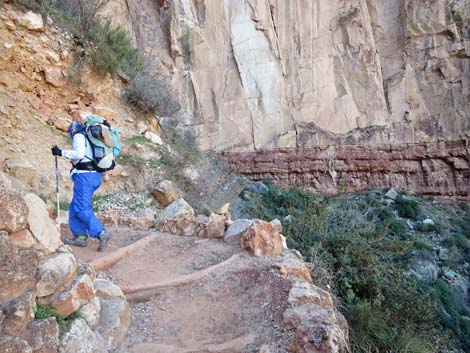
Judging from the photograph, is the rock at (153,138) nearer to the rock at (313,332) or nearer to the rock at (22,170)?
the rock at (22,170)

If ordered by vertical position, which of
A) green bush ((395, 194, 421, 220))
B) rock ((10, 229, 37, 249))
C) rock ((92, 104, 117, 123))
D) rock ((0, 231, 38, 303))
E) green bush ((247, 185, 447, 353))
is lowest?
green bush ((395, 194, 421, 220))

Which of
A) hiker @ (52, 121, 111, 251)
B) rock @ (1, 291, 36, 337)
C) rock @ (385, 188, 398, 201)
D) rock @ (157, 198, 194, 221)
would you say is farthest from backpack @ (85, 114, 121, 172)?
rock @ (385, 188, 398, 201)

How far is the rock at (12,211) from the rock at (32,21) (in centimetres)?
587

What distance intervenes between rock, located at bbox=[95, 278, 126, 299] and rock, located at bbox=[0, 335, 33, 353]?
2.76 ft

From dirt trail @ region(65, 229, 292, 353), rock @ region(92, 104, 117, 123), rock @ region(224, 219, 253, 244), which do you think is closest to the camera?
dirt trail @ region(65, 229, 292, 353)

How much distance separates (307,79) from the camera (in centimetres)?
1825

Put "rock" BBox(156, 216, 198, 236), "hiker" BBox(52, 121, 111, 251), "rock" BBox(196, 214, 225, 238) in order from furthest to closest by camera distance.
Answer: "rock" BBox(156, 216, 198, 236)
"rock" BBox(196, 214, 225, 238)
"hiker" BBox(52, 121, 111, 251)

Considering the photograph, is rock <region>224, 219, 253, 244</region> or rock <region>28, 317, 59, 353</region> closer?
rock <region>28, 317, 59, 353</region>

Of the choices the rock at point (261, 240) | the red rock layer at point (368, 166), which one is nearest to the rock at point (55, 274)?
the rock at point (261, 240)

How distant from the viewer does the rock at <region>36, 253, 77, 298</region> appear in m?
2.12

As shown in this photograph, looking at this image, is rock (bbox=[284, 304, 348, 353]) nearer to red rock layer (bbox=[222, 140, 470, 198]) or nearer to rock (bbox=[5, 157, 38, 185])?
rock (bbox=[5, 157, 38, 185])

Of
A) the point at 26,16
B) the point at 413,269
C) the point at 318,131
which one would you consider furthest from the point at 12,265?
the point at 318,131

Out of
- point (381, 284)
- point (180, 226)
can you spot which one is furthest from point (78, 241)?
point (381, 284)

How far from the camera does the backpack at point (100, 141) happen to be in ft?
11.9
